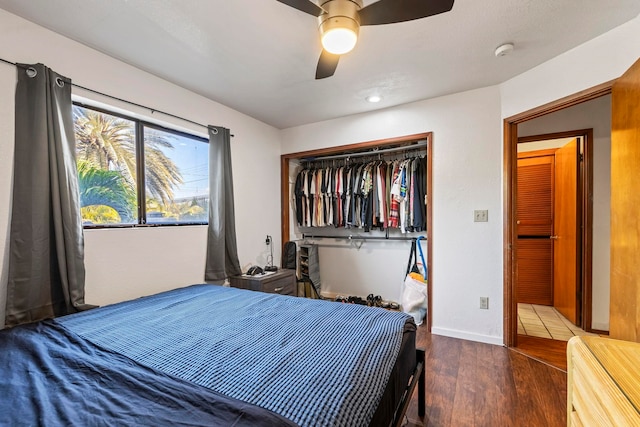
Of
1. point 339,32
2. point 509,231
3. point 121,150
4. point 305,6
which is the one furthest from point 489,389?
point 121,150

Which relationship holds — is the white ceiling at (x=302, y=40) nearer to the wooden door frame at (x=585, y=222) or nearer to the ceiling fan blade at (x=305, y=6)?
the ceiling fan blade at (x=305, y=6)

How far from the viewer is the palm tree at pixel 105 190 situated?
1.97 metres

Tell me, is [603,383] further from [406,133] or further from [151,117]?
[151,117]

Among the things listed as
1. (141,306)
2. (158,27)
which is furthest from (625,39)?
(141,306)

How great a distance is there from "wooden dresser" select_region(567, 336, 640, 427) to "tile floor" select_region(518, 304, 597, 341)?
200 centimetres

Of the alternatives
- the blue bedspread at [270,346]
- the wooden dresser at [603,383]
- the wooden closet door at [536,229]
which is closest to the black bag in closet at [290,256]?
the blue bedspread at [270,346]

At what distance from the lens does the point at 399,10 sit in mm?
1258

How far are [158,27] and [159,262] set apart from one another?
173 cm

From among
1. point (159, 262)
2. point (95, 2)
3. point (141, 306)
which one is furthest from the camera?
point (159, 262)

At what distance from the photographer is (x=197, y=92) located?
2.60 m

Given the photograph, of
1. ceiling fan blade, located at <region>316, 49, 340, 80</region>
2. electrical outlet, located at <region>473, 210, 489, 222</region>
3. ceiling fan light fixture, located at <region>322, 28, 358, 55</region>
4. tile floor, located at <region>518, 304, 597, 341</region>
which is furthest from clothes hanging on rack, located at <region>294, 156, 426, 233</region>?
ceiling fan light fixture, located at <region>322, 28, 358, 55</region>

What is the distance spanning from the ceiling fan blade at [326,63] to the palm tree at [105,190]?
176cm

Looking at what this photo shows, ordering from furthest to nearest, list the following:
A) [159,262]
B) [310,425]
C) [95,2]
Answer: [159,262] < [95,2] < [310,425]

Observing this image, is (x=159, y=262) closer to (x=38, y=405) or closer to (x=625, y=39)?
(x=38, y=405)
